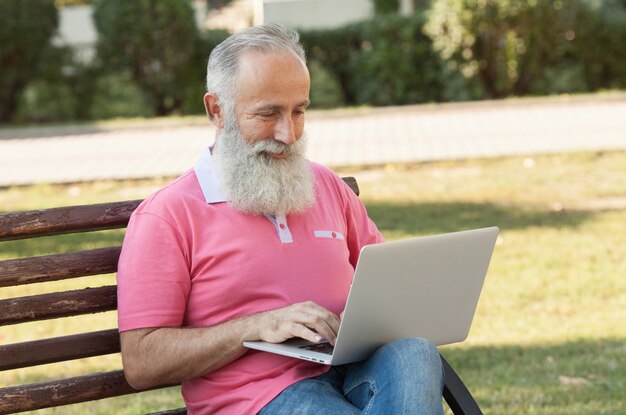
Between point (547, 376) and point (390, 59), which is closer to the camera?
point (547, 376)

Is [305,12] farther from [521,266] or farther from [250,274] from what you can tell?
[250,274]

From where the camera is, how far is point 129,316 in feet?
9.35

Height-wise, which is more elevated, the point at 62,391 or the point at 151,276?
the point at 151,276

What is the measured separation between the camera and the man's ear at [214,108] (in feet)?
10.3

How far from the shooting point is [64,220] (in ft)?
10.3

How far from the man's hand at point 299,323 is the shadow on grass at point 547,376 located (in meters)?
1.89

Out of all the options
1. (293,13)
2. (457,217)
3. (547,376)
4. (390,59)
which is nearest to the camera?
(547,376)

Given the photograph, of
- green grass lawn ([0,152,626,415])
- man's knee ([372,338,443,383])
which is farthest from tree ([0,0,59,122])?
man's knee ([372,338,443,383])

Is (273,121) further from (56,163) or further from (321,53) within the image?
(321,53)

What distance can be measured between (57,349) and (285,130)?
0.84m

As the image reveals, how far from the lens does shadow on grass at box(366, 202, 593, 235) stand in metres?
7.98

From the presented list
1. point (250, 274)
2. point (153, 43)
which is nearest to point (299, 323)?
point (250, 274)

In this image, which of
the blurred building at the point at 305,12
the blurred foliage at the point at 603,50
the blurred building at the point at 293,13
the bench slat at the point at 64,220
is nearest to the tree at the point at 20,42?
the blurred building at the point at 293,13

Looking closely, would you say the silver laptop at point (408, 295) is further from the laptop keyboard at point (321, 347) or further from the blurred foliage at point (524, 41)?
the blurred foliage at point (524, 41)
